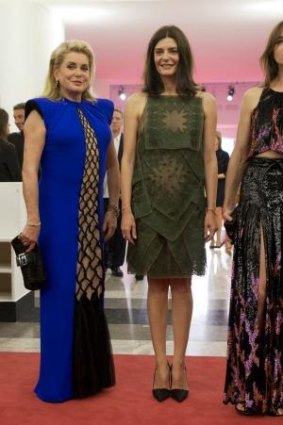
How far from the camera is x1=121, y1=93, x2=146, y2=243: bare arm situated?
255 cm

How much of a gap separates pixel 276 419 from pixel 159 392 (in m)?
0.55

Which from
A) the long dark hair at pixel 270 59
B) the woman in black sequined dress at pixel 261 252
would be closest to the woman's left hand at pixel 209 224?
the woman in black sequined dress at pixel 261 252

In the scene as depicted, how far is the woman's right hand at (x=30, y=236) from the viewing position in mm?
2535

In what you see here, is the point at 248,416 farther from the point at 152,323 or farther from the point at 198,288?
the point at 198,288

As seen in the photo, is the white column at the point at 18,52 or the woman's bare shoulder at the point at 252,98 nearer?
the woman's bare shoulder at the point at 252,98

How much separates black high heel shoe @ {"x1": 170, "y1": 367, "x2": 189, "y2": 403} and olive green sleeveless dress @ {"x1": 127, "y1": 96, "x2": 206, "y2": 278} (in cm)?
58

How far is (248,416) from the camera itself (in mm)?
2457

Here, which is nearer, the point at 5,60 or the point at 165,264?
the point at 165,264

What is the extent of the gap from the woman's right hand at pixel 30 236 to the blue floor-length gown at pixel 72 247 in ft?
0.20

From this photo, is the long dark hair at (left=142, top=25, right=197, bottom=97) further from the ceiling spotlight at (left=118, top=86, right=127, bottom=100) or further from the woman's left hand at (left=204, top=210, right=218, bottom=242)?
the ceiling spotlight at (left=118, top=86, right=127, bottom=100)

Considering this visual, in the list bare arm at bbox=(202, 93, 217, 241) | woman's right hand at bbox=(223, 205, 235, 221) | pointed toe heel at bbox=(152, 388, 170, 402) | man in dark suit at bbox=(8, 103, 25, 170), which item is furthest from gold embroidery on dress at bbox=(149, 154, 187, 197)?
man in dark suit at bbox=(8, 103, 25, 170)

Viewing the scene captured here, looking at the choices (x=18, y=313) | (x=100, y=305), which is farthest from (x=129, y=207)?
(x=18, y=313)

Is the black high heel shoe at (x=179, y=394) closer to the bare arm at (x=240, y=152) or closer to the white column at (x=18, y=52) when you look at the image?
the bare arm at (x=240, y=152)

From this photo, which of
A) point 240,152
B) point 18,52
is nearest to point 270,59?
point 240,152
